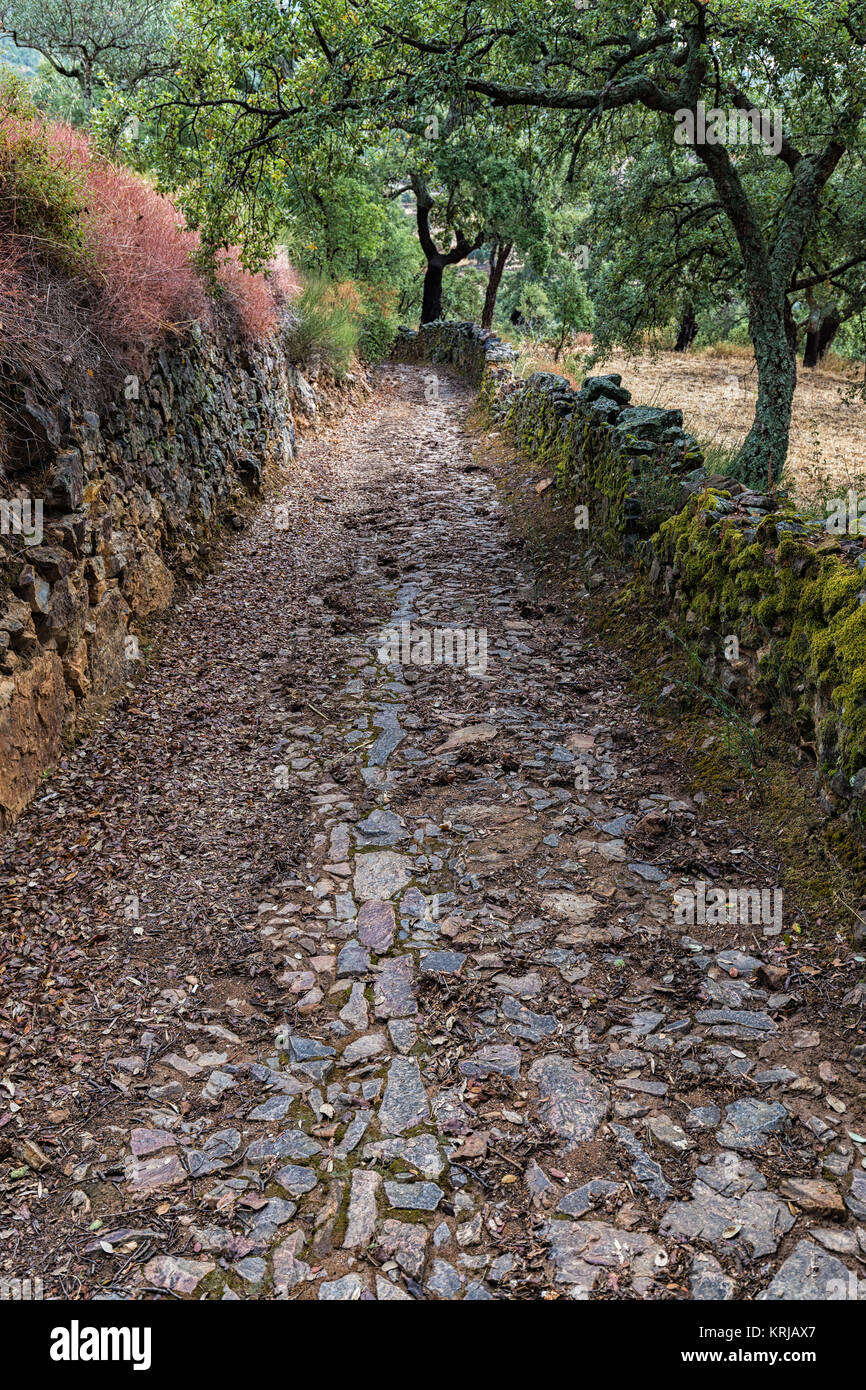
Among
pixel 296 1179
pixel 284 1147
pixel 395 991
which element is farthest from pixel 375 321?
pixel 296 1179

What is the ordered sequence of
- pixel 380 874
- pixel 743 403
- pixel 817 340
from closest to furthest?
pixel 380 874
pixel 743 403
pixel 817 340

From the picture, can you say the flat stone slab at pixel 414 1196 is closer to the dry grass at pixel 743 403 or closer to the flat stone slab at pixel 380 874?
the flat stone slab at pixel 380 874

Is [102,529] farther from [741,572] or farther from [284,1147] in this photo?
[284,1147]

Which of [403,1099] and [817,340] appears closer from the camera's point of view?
[403,1099]

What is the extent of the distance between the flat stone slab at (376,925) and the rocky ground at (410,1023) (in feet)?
0.06

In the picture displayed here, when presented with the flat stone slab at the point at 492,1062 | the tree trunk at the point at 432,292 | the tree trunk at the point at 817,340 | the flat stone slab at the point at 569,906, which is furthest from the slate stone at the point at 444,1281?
the tree trunk at the point at 432,292

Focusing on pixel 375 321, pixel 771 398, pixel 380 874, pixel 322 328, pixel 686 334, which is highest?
pixel 686 334

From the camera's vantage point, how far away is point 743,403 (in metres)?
19.1

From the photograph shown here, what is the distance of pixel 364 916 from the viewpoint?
448cm

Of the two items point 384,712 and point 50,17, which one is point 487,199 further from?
point 384,712

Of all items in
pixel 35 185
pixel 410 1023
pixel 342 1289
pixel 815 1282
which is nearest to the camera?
pixel 815 1282

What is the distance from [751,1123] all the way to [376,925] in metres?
2.04

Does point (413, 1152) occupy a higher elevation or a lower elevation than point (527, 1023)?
lower
